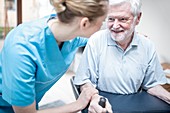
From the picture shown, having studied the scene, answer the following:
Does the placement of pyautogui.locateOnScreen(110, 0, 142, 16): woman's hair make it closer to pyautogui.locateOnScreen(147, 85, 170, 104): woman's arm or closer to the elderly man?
the elderly man

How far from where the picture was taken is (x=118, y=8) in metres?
1.44

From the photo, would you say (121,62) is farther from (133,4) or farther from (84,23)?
(84,23)

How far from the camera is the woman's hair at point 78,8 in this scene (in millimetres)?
992

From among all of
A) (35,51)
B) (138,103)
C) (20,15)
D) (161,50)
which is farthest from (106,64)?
(20,15)

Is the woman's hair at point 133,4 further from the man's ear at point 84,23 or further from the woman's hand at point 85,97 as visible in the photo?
the woman's hand at point 85,97

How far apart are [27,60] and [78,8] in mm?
324

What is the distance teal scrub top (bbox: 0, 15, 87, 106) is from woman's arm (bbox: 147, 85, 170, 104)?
0.66 metres

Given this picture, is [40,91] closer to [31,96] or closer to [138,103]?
[31,96]

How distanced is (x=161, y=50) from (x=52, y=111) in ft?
6.89

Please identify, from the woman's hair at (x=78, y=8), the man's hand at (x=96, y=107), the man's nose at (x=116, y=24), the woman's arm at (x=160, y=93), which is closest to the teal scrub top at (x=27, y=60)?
the woman's hair at (x=78, y=8)

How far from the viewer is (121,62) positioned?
1.51m

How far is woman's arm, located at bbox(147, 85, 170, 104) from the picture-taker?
1360 millimetres

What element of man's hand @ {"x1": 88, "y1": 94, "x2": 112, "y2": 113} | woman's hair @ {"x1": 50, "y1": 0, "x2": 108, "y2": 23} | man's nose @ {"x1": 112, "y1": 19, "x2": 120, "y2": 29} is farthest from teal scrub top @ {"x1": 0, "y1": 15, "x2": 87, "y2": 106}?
man's nose @ {"x1": 112, "y1": 19, "x2": 120, "y2": 29}

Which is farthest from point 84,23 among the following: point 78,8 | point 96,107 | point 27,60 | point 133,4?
point 133,4
